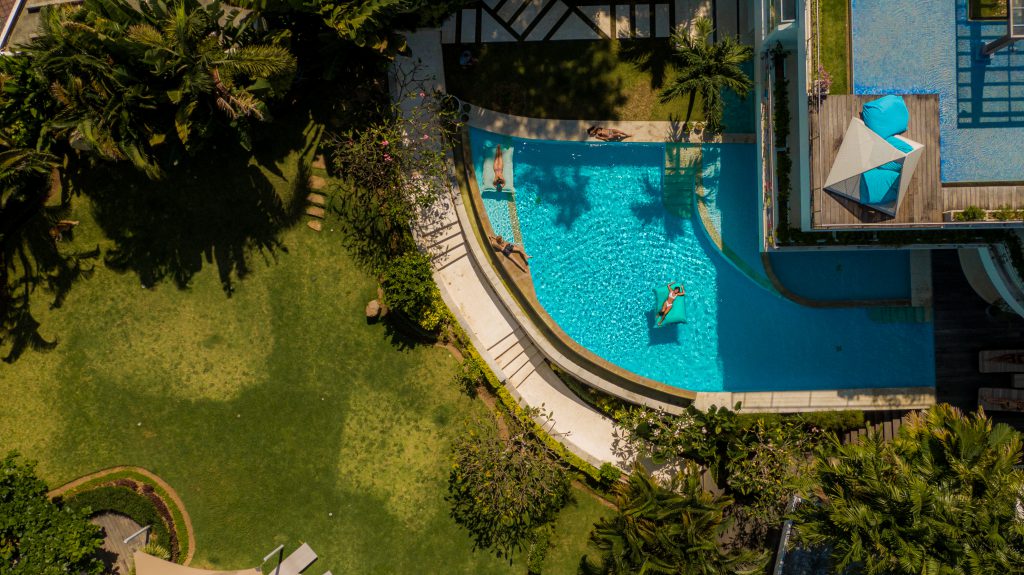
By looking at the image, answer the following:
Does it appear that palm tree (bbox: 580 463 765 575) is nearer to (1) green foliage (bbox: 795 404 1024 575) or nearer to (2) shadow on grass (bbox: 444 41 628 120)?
(1) green foliage (bbox: 795 404 1024 575)

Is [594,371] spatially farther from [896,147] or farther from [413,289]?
[896,147]

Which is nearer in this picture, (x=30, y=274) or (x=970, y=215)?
(x=970, y=215)

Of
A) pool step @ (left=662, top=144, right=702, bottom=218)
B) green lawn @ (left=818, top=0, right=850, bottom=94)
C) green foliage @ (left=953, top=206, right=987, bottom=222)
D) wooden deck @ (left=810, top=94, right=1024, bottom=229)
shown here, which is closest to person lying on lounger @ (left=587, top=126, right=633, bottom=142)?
pool step @ (left=662, top=144, right=702, bottom=218)

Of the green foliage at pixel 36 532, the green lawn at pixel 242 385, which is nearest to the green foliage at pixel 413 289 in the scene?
the green lawn at pixel 242 385

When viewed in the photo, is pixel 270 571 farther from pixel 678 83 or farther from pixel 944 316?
pixel 944 316

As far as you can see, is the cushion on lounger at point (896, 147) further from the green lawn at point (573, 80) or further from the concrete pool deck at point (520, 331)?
the concrete pool deck at point (520, 331)

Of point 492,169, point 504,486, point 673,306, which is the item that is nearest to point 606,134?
point 492,169

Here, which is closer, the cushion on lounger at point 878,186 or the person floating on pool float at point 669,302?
the cushion on lounger at point 878,186
